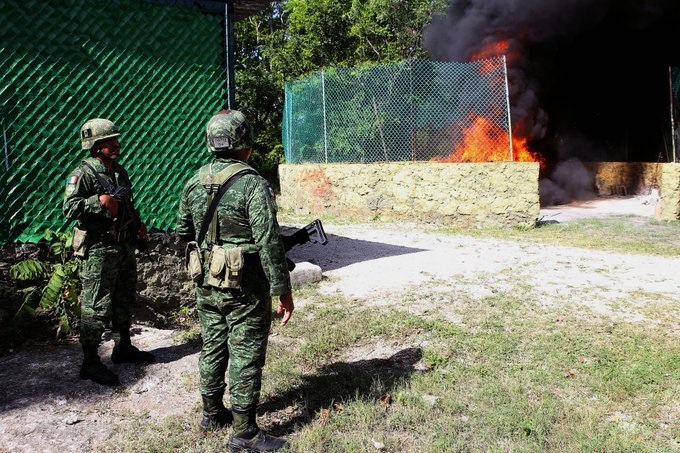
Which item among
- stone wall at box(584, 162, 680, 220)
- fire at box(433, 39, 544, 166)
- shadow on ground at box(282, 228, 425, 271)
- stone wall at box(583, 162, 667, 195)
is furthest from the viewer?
stone wall at box(583, 162, 667, 195)

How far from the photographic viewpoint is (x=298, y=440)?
3.36m

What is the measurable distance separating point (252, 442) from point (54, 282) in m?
2.54

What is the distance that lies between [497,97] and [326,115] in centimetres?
370

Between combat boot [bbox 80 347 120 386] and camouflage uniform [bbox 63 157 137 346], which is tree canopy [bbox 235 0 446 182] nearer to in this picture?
camouflage uniform [bbox 63 157 137 346]

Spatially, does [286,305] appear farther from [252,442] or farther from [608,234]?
[608,234]

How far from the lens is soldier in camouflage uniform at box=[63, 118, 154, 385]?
13.3 feet

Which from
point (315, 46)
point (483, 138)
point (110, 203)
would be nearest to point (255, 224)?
point (110, 203)

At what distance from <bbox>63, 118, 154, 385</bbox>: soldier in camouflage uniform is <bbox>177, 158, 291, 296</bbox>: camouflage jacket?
120 cm

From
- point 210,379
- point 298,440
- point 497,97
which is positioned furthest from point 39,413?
point 497,97

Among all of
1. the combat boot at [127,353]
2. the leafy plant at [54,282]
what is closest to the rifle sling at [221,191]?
the combat boot at [127,353]

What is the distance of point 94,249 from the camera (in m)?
4.15

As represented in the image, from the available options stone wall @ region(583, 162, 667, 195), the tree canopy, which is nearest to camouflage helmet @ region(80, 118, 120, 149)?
the tree canopy

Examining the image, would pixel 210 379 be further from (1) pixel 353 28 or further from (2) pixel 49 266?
(1) pixel 353 28

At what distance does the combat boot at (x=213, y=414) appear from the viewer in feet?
11.3
